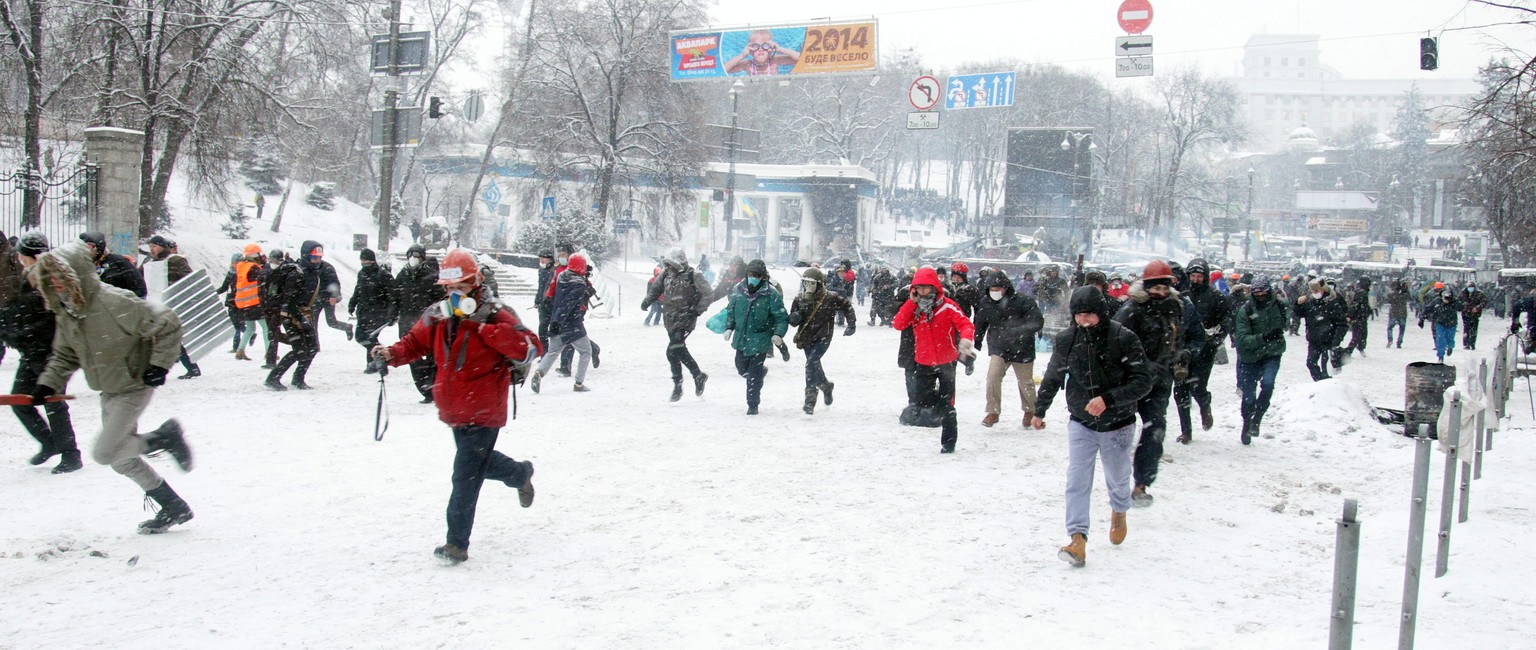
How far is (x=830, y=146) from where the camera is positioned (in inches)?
2753

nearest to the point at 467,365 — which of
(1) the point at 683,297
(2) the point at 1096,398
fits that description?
(2) the point at 1096,398

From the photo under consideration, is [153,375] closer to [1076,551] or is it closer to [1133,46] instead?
[1076,551]

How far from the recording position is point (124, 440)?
5.51 metres

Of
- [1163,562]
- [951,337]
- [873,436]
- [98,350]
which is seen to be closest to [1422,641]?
[1163,562]

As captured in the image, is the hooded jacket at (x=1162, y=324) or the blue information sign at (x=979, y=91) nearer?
the hooded jacket at (x=1162, y=324)

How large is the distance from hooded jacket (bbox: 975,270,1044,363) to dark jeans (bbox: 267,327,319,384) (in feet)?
22.5

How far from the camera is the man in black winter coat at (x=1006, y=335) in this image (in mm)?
10258

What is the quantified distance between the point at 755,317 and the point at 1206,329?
405 cm

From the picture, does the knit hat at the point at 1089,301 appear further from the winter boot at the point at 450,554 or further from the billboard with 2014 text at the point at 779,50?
the billboard with 2014 text at the point at 779,50

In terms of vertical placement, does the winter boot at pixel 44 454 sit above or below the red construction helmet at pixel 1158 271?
below

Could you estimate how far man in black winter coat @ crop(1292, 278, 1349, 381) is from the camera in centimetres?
1366

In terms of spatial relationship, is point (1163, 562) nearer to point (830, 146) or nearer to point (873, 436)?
point (873, 436)

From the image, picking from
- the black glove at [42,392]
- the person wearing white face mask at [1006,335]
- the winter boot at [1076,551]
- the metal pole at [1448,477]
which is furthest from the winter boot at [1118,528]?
the black glove at [42,392]

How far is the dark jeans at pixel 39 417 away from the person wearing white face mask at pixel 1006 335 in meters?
7.30
